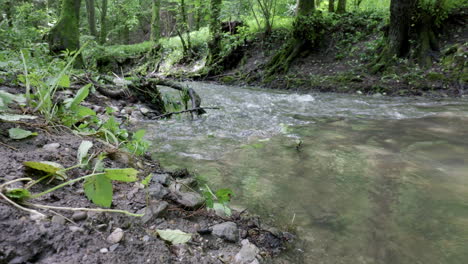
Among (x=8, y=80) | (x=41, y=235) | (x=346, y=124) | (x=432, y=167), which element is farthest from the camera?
(x=346, y=124)

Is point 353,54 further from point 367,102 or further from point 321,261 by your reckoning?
point 321,261

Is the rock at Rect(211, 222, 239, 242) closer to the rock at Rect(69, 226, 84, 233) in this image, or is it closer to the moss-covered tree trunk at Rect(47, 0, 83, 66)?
the rock at Rect(69, 226, 84, 233)

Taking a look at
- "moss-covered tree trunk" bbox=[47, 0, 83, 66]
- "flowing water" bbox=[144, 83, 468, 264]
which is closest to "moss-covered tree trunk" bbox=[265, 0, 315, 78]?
"flowing water" bbox=[144, 83, 468, 264]

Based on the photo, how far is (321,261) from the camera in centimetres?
153

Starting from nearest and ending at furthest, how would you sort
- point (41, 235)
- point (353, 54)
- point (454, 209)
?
point (41, 235), point (454, 209), point (353, 54)

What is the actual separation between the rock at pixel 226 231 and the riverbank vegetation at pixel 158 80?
1cm

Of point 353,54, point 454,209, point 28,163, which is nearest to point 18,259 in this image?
point 28,163

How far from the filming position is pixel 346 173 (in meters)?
2.57

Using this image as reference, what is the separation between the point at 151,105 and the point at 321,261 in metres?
4.49

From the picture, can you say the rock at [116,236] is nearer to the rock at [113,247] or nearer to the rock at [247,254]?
the rock at [113,247]

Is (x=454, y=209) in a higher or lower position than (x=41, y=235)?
lower

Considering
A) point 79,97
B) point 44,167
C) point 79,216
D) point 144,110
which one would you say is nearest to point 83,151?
point 44,167

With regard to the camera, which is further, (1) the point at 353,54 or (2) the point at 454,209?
(1) the point at 353,54

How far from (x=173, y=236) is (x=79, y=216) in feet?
1.25
